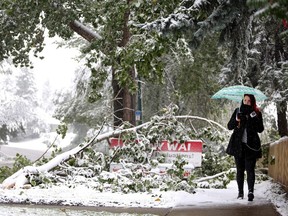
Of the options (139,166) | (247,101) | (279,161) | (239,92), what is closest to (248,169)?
(247,101)

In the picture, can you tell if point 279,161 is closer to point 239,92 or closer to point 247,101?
point 239,92

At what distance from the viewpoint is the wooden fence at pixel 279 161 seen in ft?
28.7

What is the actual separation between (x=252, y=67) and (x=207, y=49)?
2.41 meters

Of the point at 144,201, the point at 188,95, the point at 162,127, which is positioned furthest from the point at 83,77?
the point at 144,201

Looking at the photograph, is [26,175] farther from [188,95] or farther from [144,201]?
[188,95]

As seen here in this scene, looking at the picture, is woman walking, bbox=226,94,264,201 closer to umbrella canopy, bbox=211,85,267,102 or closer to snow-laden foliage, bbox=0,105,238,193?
umbrella canopy, bbox=211,85,267,102

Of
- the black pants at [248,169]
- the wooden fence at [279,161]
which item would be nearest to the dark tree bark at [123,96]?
the wooden fence at [279,161]

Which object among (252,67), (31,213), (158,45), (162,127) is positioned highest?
(252,67)

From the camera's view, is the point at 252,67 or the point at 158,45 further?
the point at 252,67

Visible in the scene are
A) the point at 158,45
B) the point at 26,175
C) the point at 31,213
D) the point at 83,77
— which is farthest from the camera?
the point at 83,77

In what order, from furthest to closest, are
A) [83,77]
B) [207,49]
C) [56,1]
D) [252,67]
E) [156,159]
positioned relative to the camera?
[83,77] < [207,49] < [252,67] < [56,1] < [156,159]

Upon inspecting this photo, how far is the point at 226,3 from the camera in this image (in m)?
6.34

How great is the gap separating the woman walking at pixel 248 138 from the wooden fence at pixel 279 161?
997 mm

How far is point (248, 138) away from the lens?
25.7 feet
